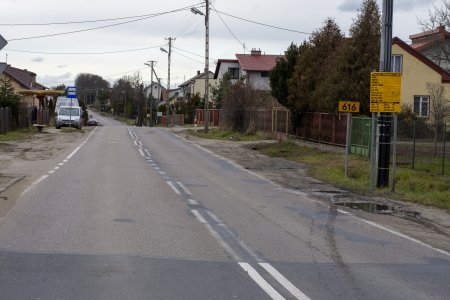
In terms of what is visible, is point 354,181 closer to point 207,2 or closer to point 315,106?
point 315,106

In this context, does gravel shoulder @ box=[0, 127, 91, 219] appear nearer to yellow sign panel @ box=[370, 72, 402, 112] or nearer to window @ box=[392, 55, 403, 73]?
yellow sign panel @ box=[370, 72, 402, 112]

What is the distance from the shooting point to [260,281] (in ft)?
22.6

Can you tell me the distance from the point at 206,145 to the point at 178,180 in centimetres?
1847

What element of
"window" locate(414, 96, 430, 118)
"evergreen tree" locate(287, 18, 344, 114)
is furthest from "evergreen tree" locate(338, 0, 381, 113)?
"window" locate(414, 96, 430, 118)

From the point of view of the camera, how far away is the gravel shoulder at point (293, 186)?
1142 centimetres

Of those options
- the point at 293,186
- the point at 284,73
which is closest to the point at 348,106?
the point at 293,186

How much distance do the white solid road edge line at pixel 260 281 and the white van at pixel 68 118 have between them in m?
46.0

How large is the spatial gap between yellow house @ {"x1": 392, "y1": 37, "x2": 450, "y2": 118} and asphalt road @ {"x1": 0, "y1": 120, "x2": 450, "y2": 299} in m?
30.3

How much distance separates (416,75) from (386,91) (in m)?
28.2

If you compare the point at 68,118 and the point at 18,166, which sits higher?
the point at 68,118

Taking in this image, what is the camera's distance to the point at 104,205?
482 inches

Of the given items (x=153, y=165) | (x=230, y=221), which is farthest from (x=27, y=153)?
(x=230, y=221)

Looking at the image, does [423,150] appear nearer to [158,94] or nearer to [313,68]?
[313,68]

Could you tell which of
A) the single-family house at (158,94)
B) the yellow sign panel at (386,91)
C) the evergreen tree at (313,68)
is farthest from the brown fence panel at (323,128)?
the single-family house at (158,94)
